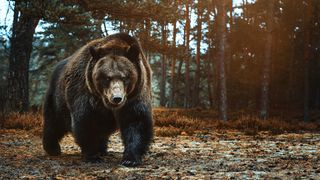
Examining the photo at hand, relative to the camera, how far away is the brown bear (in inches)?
223

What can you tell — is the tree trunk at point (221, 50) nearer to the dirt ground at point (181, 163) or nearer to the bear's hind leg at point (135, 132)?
the dirt ground at point (181, 163)

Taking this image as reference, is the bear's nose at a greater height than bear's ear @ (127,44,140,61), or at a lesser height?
lesser

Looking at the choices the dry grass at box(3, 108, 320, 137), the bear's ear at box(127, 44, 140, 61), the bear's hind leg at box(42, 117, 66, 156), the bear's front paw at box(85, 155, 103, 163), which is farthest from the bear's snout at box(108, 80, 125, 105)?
the dry grass at box(3, 108, 320, 137)

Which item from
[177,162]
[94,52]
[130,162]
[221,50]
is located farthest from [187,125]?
[94,52]

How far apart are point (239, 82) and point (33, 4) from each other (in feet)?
68.6

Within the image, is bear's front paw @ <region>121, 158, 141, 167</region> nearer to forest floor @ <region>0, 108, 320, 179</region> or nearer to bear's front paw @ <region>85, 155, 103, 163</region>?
forest floor @ <region>0, 108, 320, 179</region>

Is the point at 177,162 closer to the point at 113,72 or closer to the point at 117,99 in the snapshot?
the point at 117,99

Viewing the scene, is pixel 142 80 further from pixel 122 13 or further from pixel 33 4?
pixel 122 13

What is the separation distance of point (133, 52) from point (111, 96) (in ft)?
2.91

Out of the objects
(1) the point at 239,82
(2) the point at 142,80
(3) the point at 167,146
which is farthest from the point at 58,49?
(2) the point at 142,80

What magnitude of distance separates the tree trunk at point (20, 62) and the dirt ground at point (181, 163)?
5.51 metres

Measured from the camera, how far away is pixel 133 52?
599 centimetres

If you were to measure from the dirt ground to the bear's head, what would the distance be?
3.07 ft

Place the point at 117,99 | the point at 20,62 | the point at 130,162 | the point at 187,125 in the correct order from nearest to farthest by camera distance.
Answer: the point at 117,99, the point at 130,162, the point at 187,125, the point at 20,62
